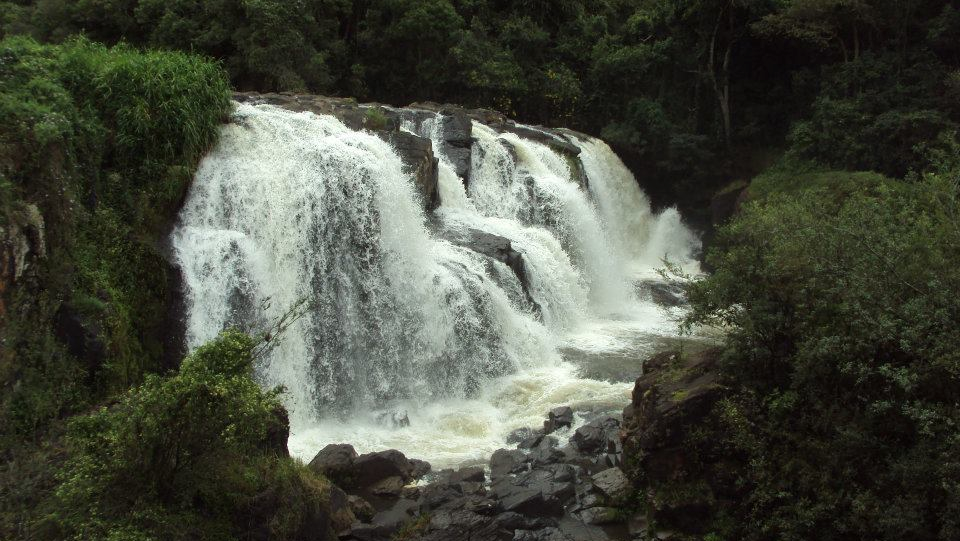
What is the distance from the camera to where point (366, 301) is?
496 inches

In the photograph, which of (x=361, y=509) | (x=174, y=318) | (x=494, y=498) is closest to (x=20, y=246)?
(x=174, y=318)

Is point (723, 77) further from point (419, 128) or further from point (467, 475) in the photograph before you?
point (467, 475)

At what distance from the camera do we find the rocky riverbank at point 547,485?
835 centimetres

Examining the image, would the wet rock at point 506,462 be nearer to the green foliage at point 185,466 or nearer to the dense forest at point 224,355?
the dense forest at point 224,355

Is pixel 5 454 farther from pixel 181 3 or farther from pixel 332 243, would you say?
pixel 181 3

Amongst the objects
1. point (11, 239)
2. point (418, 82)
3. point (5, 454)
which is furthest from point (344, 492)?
point (418, 82)

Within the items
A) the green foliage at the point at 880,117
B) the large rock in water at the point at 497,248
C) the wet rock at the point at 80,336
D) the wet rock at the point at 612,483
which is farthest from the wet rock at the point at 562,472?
the green foliage at the point at 880,117

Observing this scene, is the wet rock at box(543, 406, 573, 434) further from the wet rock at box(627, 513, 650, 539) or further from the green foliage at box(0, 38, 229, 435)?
the green foliage at box(0, 38, 229, 435)

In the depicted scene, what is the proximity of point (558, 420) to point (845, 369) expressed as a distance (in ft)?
15.8

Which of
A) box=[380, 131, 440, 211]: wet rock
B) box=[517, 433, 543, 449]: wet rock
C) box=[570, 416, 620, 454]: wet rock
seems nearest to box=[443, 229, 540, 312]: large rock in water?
box=[380, 131, 440, 211]: wet rock

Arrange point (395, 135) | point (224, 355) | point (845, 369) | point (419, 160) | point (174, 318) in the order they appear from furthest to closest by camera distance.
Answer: point (395, 135), point (419, 160), point (174, 318), point (845, 369), point (224, 355)

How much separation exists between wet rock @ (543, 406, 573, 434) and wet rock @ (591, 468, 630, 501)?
1.54 meters

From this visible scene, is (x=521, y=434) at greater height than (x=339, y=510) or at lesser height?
greater

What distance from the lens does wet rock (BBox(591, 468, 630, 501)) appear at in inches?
354
